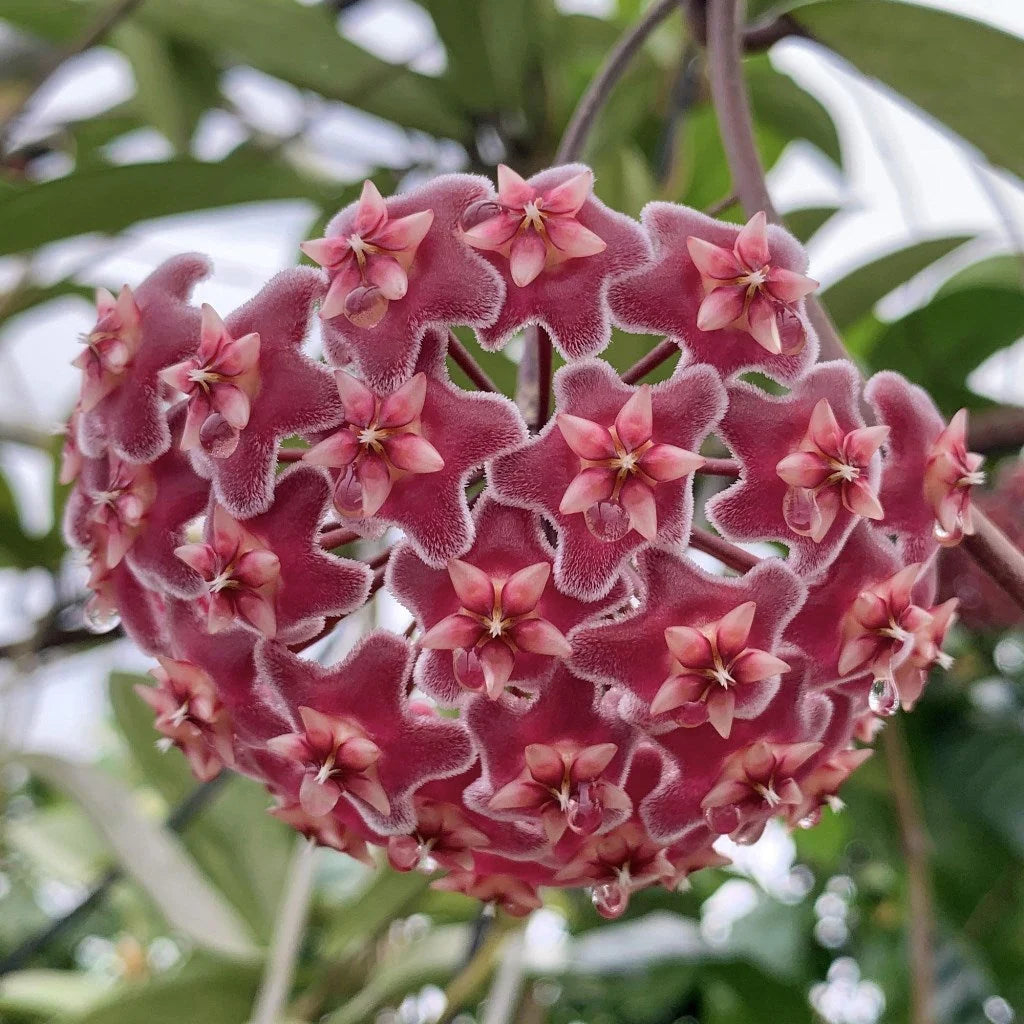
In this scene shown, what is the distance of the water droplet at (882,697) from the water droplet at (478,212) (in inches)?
9.8

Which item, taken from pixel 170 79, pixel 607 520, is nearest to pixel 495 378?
pixel 607 520

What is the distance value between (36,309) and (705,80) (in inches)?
29.9

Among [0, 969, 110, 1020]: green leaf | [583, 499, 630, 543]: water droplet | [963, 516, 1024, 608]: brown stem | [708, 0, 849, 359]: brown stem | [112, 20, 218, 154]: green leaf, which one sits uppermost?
[708, 0, 849, 359]: brown stem

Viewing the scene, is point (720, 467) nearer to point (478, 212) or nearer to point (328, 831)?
point (478, 212)

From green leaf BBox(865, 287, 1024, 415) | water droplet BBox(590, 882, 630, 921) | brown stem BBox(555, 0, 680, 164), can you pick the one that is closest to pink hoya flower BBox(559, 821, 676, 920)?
water droplet BBox(590, 882, 630, 921)

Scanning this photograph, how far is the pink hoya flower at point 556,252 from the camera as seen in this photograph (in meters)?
A: 0.46

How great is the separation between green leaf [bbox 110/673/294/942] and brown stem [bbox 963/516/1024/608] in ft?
3.18

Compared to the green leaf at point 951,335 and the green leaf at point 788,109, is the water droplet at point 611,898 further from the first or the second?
the green leaf at point 788,109

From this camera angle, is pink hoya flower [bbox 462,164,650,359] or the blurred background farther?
the blurred background

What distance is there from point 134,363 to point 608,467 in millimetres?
225

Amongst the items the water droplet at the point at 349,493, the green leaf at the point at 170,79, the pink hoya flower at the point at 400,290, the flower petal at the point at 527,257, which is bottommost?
the green leaf at the point at 170,79

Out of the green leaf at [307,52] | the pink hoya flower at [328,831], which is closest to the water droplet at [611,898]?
the pink hoya flower at [328,831]

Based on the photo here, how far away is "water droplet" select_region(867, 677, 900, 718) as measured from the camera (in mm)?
499

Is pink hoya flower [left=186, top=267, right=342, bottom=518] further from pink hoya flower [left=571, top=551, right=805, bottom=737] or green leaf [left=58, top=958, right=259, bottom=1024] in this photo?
green leaf [left=58, top=958, right=259, bottom=1024]
